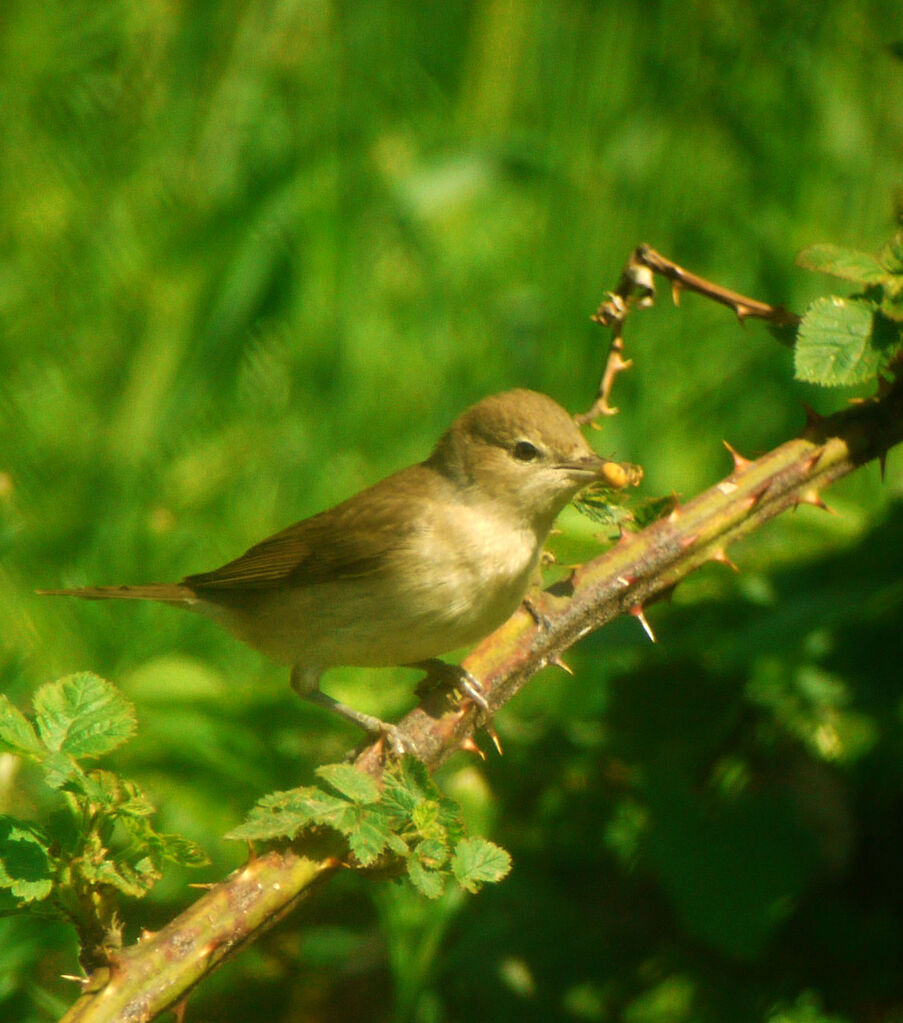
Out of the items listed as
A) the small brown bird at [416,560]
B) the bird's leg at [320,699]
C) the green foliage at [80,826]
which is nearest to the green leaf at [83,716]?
the green foliage at [80,826]

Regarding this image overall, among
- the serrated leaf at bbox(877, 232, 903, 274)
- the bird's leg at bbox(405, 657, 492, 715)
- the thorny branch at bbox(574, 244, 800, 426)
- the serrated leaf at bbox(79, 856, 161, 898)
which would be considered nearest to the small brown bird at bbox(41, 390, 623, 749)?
the bird's leg at bbox(405, 657, 492, 715)

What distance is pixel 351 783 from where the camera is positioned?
1.92m

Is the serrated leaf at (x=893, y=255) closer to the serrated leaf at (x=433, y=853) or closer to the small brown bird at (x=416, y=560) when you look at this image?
the small brown bird at (x=416, y=560)

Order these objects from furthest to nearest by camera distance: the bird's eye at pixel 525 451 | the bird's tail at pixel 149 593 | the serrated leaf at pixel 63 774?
the bird's tail at pixel 149 593 < the bird's eye at pixel 525 451 < the serrated leaf at pixel 63 774

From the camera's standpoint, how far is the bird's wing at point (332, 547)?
330 cm

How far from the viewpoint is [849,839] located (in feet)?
10.2

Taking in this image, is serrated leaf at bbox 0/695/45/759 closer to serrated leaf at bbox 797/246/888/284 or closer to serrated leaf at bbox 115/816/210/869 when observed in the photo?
serrated leaf at bbox 115/816/210/869

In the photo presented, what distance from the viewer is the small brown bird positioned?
9.93 ft

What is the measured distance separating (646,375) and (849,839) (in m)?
2.51

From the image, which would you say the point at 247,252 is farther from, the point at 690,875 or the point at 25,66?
the point at 690,875

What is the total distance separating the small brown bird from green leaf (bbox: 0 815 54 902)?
1089 millimetres

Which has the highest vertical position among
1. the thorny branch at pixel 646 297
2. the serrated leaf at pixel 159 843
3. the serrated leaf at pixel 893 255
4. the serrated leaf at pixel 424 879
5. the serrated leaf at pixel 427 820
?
the serrated leaf at pixel 893 255

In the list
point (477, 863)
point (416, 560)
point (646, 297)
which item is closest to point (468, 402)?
point (416, 560)

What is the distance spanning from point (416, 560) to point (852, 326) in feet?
4.24
